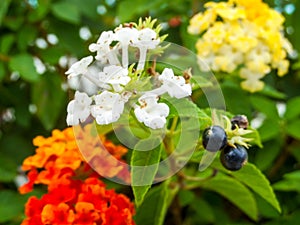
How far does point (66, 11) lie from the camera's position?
1295mm

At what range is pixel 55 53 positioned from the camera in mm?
1327

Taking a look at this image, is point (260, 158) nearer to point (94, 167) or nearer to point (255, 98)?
point (255, 98)

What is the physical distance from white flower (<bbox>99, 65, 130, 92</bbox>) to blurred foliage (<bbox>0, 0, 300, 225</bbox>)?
0.82 feet

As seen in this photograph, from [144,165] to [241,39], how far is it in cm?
37

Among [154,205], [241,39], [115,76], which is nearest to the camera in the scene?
[115,76]

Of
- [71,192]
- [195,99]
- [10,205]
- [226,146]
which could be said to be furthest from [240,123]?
[10,205]

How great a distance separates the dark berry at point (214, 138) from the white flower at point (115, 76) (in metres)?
0.13

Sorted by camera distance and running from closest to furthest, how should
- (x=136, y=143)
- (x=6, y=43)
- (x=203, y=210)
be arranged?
(x=136, y=143)
(x=203, y=210)
(x=6, y=43)

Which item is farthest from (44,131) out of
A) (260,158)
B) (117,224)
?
(117,224)

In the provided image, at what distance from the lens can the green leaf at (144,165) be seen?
2.61 feet

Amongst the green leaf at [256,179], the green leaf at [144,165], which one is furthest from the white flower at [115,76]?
the green leaf at [256,179]

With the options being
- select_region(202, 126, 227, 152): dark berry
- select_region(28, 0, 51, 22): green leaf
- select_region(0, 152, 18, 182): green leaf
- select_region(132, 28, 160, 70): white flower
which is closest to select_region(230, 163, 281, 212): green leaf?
select_region(202, 126, 227, 152): dark berry

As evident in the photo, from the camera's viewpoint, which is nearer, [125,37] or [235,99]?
[125,37]

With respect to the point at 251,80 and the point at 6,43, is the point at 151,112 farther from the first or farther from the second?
the point at 6,43
